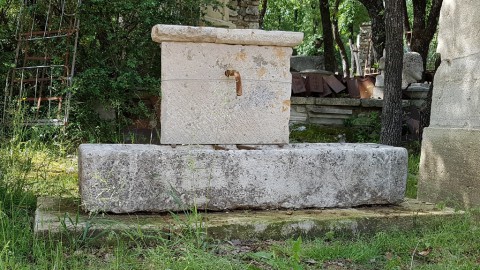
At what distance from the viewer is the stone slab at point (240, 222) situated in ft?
9.38

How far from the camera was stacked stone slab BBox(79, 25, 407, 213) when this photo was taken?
3164 mm

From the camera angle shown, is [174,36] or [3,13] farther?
[3,13]

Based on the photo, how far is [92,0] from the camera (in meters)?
7.78

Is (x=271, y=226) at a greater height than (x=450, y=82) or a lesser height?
lesser

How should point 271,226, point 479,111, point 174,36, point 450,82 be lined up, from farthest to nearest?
point 450,82, point 479,111, point 174,36, point 271,226

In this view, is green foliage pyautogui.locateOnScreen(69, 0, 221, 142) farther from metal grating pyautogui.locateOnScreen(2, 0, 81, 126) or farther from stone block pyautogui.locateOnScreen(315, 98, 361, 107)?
stone block pyautogui.locateOnScreen(315, 98, 361, 107)

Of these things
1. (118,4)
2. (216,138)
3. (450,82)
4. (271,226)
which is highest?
(118,4)

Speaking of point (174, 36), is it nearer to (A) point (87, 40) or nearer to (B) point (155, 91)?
(B) point (155, 91)

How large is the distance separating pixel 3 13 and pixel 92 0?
1.57m

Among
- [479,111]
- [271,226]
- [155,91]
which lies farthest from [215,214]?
[155,91]

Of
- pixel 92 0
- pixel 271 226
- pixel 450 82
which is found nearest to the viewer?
pixel 271 226

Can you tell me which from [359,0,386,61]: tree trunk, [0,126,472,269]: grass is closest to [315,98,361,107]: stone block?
[359,0,386,61]: tree trunk

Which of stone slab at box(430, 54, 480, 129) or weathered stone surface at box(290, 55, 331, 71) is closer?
stone slab at box(430, 54, 480, 129)

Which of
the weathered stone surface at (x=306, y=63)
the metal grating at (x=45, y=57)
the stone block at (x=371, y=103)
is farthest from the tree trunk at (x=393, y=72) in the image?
the weathered stone surface at (x=306, y=63)
